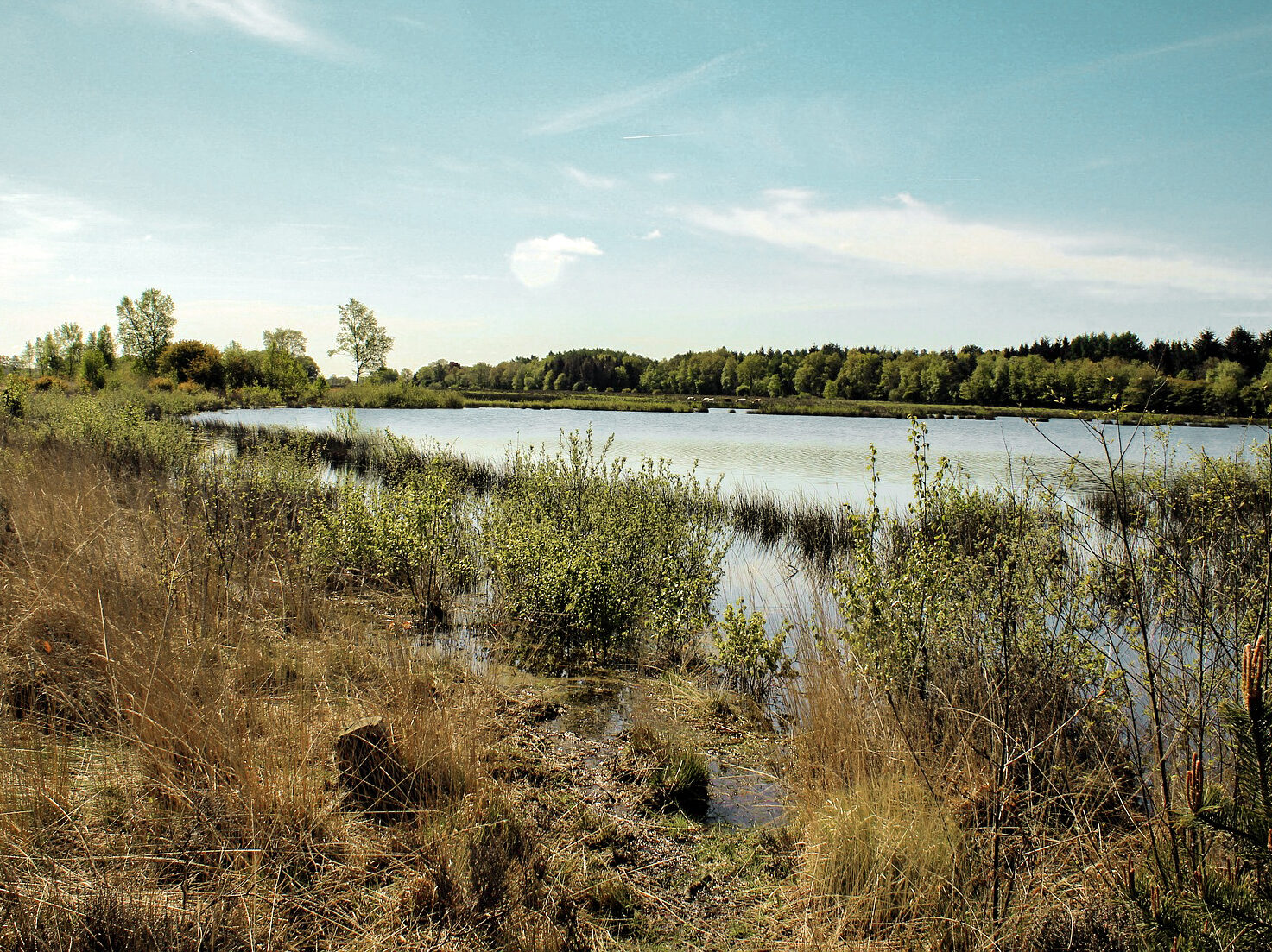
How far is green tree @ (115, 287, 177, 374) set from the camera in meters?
75.6

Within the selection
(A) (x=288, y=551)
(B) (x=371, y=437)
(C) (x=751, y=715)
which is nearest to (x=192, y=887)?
(C) (x=751, y=715)

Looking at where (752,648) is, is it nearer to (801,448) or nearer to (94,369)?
(801,448)

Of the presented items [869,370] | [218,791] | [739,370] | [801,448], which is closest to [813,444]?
[801,448]

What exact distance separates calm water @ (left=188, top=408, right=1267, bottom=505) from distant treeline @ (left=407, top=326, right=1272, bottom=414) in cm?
440

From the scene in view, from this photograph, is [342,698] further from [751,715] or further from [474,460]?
[474,460]

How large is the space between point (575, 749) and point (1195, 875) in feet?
13.1

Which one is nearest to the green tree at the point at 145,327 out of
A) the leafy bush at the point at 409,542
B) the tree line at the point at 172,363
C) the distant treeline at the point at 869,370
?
the tree line at the point at 172,363

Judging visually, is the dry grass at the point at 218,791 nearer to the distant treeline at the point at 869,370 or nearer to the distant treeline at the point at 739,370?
the distant treeline at the point at 739,370

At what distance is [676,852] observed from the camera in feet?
13.9

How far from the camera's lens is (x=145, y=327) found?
76312 mm

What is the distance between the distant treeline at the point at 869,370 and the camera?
62.0m

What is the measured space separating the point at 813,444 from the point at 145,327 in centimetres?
7344

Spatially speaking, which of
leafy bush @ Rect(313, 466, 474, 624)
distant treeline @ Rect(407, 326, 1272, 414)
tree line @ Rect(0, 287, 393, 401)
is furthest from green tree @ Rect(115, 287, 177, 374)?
leafy bush @ Rect(313, 466, 474, 624)

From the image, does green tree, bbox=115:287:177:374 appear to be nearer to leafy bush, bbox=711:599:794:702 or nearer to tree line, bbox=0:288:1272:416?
tree line, bbox=0:288:1272:416
